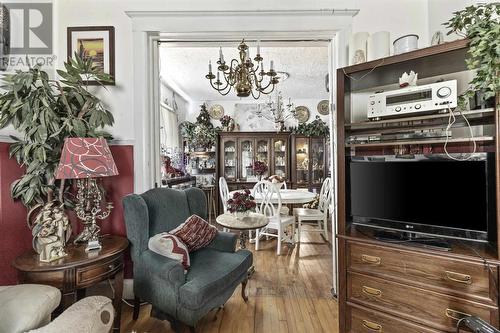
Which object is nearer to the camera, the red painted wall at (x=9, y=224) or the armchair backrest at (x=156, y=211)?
the red painted wall at (x=9, y=224)

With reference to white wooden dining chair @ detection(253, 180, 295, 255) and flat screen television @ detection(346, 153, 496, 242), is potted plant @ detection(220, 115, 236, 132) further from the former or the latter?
flat screen television @ detection(346, 153, 496, 242)

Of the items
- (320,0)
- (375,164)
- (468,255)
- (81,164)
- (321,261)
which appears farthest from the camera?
(321,261)

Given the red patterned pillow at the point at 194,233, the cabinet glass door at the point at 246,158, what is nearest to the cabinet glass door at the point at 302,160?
the cabinet glass door at the point at 246,158

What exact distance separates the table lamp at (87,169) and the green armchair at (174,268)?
0.74 feet

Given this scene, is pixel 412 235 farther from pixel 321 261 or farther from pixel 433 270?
pixel 321 261

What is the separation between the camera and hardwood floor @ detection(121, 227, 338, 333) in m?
1.81

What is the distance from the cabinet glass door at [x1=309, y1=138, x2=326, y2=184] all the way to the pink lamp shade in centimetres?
428

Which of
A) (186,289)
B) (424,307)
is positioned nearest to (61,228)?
(186,289)

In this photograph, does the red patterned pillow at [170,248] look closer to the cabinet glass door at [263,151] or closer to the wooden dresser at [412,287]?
the wooden dresser at [412,287]

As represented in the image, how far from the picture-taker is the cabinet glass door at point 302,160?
5.23 m

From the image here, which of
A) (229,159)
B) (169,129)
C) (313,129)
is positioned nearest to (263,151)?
(229,159)

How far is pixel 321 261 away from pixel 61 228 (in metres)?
2.58

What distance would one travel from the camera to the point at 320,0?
2014 mm

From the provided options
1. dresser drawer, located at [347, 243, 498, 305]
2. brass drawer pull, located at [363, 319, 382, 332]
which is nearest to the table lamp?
dresser drawer, located at [347, 243, 498, 305]
